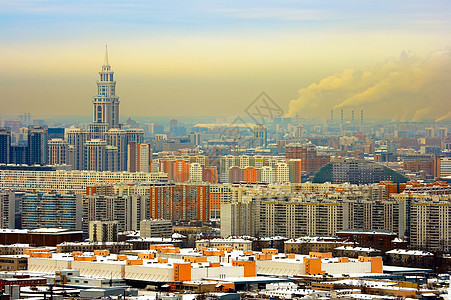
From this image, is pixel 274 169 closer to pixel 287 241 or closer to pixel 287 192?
pixel 287 192

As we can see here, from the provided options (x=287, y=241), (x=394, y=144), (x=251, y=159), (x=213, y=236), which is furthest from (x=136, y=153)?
(x=287, y=241)

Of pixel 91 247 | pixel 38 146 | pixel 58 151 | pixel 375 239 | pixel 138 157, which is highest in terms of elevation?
pixel 38 146

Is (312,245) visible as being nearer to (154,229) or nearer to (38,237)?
(154,229)

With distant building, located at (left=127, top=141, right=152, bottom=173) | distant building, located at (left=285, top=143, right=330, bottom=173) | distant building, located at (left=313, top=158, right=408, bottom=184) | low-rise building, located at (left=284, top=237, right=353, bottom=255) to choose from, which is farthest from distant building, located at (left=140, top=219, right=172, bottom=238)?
distant building, located at (left=127, top=141, right=152, bottom=173)

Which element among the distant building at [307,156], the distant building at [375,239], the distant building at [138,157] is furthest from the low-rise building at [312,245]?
the distant building at [138,157]

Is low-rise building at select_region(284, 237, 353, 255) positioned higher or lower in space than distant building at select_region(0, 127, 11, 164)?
lower

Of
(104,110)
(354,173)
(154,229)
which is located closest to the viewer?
(154,229)

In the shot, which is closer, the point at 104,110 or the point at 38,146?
the point at 38,146

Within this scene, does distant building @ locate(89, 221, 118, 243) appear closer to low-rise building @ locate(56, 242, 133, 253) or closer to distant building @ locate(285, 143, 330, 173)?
low-rise building @ locate(56, 242, 133, 253)

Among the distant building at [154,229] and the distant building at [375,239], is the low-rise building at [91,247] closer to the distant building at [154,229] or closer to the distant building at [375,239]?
the distant building at [154,229]

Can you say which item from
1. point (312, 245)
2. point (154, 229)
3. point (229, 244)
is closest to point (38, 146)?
point (154, 229)
